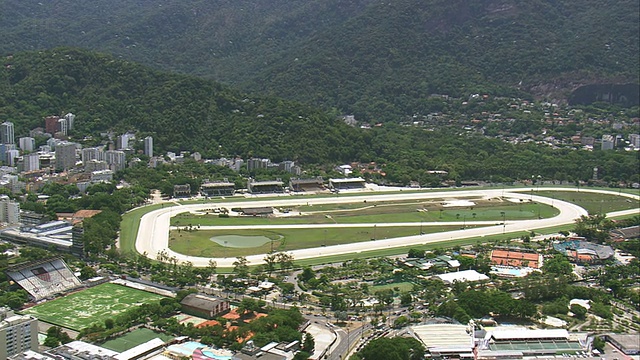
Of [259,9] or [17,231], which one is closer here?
[17,231]

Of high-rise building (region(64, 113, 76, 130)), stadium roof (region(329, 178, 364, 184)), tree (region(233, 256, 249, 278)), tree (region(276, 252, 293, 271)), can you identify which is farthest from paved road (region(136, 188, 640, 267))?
high-rise building (region(64, 113, 76, 130))

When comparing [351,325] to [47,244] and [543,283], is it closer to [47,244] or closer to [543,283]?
[543,283]

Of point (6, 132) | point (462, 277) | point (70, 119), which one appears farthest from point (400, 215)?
point (6, 132)

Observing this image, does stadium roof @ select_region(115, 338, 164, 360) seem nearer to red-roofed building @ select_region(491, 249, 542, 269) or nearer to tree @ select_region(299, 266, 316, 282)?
tree @ select_region(299, 266, 316, 282)

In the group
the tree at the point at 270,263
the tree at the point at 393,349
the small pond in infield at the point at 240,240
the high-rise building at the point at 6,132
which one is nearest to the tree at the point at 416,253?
the tree at the point at 270,263

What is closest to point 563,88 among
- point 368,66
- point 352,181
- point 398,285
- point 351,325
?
point 368,66

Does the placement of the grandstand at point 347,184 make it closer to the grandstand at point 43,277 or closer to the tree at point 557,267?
the tree at point 557,267
